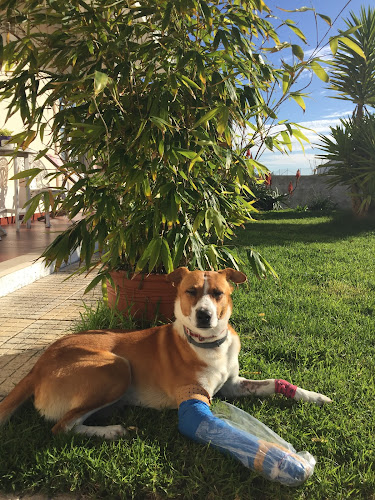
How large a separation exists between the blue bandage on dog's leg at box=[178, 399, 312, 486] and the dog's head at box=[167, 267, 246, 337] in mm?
388

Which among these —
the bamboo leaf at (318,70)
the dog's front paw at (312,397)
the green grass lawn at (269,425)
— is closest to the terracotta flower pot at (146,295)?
the green grass lawn at (269,425)

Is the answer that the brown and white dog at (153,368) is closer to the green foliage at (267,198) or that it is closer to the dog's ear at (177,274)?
the dog's ear at (177,274)

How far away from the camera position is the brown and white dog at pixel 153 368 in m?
2.16

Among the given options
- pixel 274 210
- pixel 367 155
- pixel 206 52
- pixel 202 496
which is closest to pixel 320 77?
pixel 206 52

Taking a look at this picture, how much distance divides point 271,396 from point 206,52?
242 cm

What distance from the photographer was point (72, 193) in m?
2.94

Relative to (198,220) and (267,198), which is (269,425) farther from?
(267,198)

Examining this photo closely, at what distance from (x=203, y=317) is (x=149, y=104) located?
4.32ft

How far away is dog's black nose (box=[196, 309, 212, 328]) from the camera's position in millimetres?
2201

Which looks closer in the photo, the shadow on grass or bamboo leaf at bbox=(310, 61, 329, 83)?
bamboo leaf at bbox=(310, 61, 329, 83)

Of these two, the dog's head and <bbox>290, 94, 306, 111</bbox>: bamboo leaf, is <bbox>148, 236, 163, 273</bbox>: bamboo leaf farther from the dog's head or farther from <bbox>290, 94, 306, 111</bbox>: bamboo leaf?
<bbox>290, 94, 306, 111</bbox>: bamboo leaf

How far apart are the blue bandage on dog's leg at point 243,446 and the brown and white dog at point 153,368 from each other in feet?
0.43

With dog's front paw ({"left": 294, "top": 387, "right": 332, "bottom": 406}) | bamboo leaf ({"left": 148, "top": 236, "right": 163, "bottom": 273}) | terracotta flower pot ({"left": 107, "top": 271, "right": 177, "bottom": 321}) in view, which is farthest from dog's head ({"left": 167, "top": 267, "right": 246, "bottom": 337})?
terracotta flower pot ({"left": 107, "top": 271, "right": 177, "bottom": 321})

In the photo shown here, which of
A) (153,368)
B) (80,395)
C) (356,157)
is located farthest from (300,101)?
(356,157)
